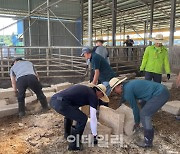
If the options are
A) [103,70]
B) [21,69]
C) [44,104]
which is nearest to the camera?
[103,70]

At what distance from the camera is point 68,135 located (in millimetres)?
3533

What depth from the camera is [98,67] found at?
4363 mm

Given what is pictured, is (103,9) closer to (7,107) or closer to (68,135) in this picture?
(7,107)

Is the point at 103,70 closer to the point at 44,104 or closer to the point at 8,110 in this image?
the point at 44,104

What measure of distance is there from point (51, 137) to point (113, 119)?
1059mm

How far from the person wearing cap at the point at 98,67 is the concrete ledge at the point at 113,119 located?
2.07ft

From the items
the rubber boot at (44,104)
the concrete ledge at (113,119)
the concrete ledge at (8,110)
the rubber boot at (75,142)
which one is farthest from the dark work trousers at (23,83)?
the rubber boot at (75,142)

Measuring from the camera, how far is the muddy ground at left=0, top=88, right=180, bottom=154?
10.7ft

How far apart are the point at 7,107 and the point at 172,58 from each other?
7.88m

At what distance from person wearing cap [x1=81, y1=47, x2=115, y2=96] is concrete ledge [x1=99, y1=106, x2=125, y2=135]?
0.63m

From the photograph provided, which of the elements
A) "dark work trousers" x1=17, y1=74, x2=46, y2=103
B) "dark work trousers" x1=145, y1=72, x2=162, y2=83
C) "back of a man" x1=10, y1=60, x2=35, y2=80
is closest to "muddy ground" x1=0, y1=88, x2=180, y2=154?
"dark work trousers" x1=17, y1=74, x2=46, y2=103

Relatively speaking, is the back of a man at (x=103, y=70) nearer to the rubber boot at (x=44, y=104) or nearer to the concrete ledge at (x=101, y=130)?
the concrete ledge at (x=101, y=130)

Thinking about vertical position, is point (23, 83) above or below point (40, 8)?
below

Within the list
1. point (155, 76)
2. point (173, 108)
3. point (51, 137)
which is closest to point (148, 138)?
point (51, 137)
